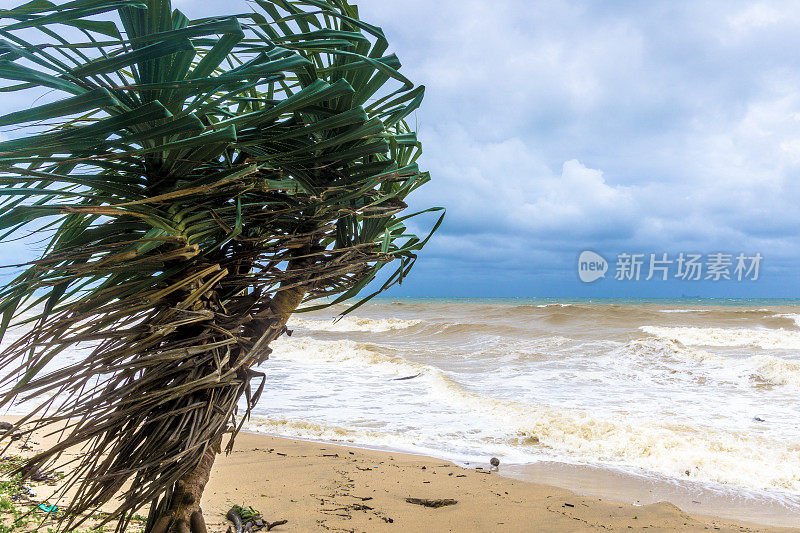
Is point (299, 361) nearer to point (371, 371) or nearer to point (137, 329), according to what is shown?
point (371, 371)

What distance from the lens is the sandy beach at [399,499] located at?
287cm

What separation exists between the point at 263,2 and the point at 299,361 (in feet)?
32.5

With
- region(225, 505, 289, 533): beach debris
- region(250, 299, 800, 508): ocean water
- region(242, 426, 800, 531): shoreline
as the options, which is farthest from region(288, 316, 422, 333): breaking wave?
region(225, 505, 289, 533): beach debris

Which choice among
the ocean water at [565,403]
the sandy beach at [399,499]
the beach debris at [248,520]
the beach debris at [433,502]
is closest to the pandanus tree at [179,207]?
the beach debris at [248,520]

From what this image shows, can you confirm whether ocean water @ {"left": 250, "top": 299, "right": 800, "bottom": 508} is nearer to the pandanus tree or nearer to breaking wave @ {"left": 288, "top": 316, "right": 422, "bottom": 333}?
the pandanus tree

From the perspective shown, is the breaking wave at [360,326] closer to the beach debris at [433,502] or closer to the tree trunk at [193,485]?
the beach debris at [433,502]

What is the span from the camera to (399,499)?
3.30 metres

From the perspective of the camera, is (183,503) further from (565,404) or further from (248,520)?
(565,404)

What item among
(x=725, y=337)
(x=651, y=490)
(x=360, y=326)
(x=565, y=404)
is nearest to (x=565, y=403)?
(x=565, y=404)

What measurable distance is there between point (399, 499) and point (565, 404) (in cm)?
380

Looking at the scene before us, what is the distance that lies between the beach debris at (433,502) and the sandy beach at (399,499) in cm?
4

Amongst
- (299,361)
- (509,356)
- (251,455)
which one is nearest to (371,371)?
(299,361)

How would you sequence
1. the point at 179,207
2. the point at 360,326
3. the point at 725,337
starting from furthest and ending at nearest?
the point at 360,326, the point at 725,337, the point at 179,207

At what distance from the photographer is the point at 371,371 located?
9.50 metres
